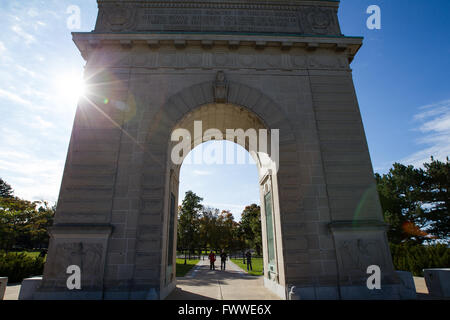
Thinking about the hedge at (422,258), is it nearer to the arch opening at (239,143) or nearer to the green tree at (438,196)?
the arch opening at (239,143)

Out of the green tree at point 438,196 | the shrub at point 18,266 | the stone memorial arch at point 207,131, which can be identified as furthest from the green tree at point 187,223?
the green tree at point 438,196

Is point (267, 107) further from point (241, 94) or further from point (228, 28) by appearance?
point (228, 28)

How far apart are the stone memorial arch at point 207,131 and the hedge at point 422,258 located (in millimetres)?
10464

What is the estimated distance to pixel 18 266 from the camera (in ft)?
50.6

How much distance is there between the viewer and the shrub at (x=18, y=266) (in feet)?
49.1

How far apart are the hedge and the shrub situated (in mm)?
26676

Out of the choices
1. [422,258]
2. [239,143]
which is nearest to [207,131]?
[239,143]

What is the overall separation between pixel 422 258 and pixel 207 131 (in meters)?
17.8

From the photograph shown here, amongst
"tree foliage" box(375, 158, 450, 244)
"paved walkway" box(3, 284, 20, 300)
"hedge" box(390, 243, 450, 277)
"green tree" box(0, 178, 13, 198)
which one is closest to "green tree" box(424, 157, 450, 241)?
"tree foliage" box(375, 158, 450, 244)

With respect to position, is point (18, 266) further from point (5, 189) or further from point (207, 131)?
point (5, 189)

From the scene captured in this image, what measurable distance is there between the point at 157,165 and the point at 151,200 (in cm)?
160

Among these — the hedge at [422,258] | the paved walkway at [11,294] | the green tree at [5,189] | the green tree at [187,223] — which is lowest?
the paved walkway at [11,294]

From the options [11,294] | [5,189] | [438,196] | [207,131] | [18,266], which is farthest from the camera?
[5,189]
